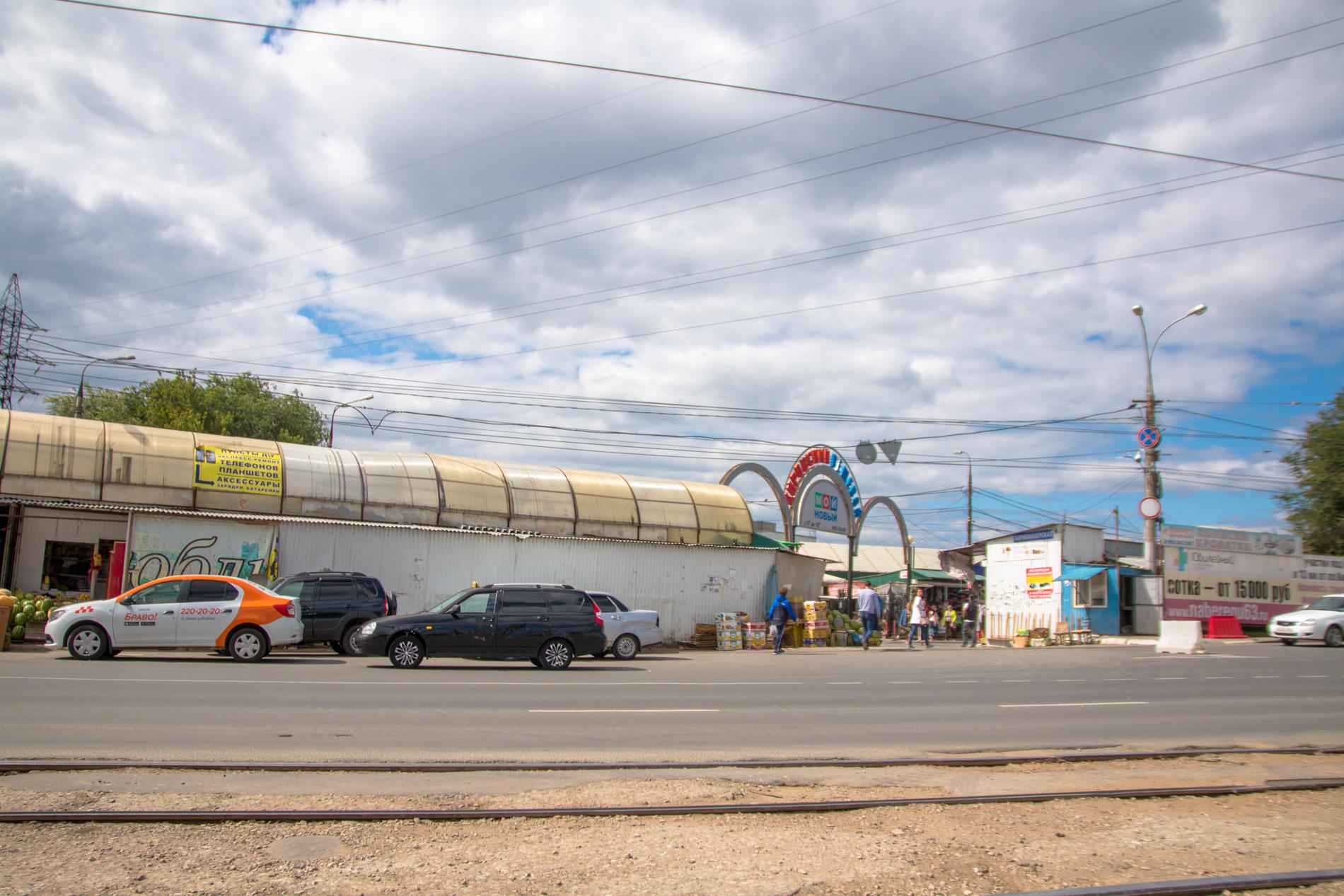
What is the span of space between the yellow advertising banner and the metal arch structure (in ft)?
51.8

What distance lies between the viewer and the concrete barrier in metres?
26.3

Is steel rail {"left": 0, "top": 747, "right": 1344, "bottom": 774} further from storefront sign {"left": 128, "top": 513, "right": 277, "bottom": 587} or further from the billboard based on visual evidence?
the billboard

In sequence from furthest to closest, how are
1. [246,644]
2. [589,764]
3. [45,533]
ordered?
1. [45,533]
2. [246,644]
3. [589,764]

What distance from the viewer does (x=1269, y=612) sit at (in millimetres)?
38406

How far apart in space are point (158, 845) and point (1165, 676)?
1895 centimetres

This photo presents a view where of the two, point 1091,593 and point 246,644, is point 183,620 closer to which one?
point 246,644

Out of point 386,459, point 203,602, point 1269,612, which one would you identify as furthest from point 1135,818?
point 1269,612

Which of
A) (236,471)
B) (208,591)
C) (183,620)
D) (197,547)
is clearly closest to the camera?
(183,620)

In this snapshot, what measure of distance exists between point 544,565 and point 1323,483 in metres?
43.3

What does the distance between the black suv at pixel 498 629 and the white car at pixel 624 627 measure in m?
3.00

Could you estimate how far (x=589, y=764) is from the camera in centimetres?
876

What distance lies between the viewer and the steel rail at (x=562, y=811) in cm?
639

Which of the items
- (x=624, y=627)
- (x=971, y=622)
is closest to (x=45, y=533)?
(x=624, y=627)

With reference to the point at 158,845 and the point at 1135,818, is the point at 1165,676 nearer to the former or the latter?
the point at 1135,818
